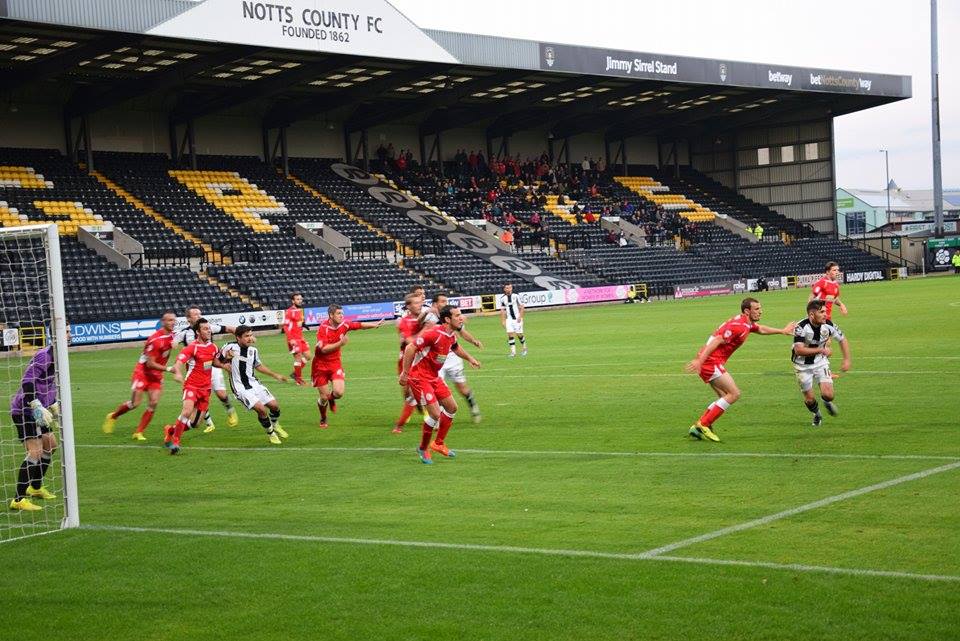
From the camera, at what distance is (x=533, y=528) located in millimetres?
10297

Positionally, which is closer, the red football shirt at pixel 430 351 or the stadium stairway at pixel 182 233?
the red football shirt at pixel 430 351

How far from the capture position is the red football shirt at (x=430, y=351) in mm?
14547

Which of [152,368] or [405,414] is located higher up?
[152,368]

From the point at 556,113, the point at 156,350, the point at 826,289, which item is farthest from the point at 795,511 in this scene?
the point at 556,113

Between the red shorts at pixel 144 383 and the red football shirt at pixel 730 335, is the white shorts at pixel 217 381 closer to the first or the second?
the red shorts at pixel 144 383

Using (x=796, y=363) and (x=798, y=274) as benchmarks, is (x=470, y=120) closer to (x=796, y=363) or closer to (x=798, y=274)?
(x=798, y=274)

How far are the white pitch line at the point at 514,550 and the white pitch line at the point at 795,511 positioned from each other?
35cm

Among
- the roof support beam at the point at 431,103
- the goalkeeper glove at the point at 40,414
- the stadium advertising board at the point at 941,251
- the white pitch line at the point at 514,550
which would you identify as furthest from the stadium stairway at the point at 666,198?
the white pitch line at the point at 514,550

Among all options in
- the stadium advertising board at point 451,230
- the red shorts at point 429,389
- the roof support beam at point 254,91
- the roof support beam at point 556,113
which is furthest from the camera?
the roof support beam at point 556,113

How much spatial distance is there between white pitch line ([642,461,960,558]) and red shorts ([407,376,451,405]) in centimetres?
536

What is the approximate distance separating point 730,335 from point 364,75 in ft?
139

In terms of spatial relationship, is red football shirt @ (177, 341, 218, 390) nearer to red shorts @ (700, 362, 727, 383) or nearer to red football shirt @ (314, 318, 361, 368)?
red football shirt @ (314, 318, 361, 368)

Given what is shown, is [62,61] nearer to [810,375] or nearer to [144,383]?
[144,383]

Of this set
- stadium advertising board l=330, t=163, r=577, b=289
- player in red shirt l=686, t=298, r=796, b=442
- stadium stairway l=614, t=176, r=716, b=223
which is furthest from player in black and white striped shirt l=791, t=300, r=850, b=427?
stadium stairway l=614, t=176, r=716, b=223
